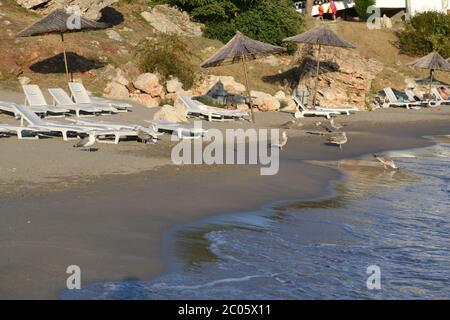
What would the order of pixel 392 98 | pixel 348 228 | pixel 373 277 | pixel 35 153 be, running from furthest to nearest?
pixel 392 98 → pixel 35 153 → pixel 348 228 → pixel 373 277

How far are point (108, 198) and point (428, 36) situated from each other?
103 ft

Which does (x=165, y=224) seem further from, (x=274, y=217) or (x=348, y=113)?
(x=348, y=113)

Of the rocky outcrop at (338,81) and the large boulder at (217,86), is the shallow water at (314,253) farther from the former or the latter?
the rocky outcrop at (338,81)

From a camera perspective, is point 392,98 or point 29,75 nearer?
point 29,75

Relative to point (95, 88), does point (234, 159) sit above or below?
below

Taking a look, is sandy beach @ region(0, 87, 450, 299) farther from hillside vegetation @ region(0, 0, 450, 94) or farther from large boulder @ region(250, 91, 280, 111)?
hillside vegetation @ region(0, 0, 450, 94)

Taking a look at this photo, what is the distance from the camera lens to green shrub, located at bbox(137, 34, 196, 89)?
25.4 meters

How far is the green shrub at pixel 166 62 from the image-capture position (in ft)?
83.4

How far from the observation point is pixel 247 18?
34188 millimetres

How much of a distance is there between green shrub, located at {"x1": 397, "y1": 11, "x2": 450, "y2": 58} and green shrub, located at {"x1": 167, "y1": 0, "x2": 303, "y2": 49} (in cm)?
654

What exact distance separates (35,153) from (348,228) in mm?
5970

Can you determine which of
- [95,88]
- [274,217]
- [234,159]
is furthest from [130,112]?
[274,217]

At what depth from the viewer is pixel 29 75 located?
2423cm

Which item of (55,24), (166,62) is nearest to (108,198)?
(55,24)
